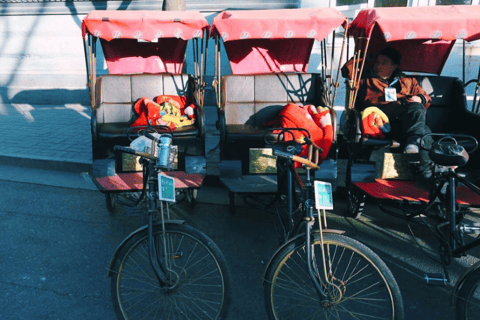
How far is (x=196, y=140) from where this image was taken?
5.02m

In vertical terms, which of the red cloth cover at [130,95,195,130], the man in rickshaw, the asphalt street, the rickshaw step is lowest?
the asphalt street

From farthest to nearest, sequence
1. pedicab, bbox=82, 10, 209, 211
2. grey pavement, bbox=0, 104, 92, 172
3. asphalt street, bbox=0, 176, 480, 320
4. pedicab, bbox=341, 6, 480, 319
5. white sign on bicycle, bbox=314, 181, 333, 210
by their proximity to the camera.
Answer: grey pavement, bbox=0, 104, 92, 172 → pedicab, bbox=82, 10, 209, 211 → pedicab, bbox=341, 6, 480, 319 → asphalt street, bbox=0, 176, 480, 320 → white sign on bicycle, bbox=314, 181, 333, 210

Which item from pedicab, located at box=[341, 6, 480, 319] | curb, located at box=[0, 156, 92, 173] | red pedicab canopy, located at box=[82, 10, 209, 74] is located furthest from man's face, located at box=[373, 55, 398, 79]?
curb, located at box=[0, 156, 92, 173]

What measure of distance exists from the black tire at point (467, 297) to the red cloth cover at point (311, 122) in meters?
2.26

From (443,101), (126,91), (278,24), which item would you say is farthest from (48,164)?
(443,101)

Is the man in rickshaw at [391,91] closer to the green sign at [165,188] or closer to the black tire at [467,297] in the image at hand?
the black tire at [467,297]

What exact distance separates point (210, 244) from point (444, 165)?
185cm

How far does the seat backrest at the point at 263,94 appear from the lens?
561 centimetres

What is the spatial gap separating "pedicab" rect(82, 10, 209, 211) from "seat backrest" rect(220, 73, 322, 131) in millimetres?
456

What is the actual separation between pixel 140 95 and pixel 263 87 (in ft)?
5.67

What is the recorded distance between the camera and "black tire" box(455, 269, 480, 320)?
241cm

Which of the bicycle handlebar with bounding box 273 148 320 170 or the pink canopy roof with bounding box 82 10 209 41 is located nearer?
the bicycle handlebar with bounding box 273 148 320 170

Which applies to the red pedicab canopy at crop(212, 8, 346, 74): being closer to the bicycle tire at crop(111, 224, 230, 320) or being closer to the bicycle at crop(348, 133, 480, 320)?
the bicycle at crop(348, 133, 480, 320)

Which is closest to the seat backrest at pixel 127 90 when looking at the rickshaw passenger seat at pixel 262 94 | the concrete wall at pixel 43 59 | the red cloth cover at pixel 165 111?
the red cloth cover at pixel 165 111
